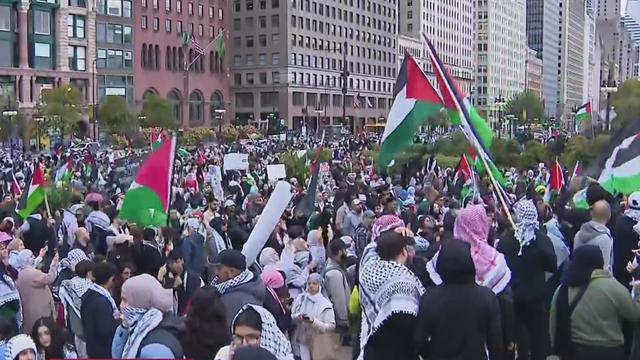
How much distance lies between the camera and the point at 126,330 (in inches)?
217

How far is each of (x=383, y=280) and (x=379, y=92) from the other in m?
114

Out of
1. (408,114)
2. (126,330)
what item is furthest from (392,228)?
(408,114)

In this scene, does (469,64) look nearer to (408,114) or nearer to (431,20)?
(431,20)

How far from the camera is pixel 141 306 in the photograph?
5246 mm

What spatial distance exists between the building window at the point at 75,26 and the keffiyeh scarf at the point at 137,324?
235 ft

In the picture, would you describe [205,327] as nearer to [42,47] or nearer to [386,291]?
[386,291]

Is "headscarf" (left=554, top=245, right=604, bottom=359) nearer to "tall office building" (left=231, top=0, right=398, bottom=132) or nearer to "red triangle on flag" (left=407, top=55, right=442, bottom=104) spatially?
"red triangle on flag" (left=407, top=55, right=442, bottom=104)

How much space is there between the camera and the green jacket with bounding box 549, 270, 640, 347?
19.1ft

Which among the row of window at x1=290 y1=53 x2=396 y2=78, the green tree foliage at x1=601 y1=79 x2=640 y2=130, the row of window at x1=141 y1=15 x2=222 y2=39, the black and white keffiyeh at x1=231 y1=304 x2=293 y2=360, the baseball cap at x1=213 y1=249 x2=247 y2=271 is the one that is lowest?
the black and white keffiyeh at x1=231 y1=304 x2=293 y2=360

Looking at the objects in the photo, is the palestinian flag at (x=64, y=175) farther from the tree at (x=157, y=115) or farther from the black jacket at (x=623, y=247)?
the tree at (x=157, y=115)

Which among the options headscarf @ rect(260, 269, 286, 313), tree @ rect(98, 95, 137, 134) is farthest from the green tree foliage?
headscarf @ rect(260, 269, 286, 313)

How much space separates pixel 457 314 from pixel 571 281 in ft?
4.05

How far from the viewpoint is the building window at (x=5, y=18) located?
67.4 meters

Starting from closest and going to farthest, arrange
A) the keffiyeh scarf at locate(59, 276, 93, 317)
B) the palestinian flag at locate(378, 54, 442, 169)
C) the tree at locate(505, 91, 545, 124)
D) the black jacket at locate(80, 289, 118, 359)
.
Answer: the black jacket at locate(80, 289, 118, 359), the keffiyeh scarf at locate(59, 276, 93, 317), the palestinian flag at locate(378, 54, 442, 169), the tree at locate(505, 91, 545, 124)
